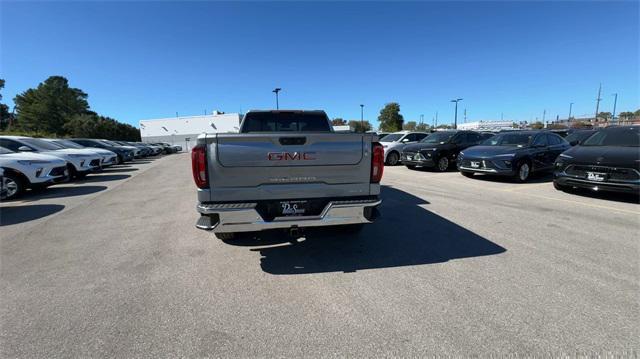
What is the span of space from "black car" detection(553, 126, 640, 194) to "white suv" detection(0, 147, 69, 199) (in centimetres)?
1347

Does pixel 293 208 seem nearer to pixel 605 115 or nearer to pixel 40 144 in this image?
pixel 40 144

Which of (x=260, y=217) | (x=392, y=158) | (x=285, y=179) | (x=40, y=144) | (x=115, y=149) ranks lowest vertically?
(x=392, y=158)

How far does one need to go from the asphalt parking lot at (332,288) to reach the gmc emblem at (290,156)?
4.24 ft

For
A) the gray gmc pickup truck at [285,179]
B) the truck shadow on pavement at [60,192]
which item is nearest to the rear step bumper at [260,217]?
the gray gmc pickup truck at [285,179]

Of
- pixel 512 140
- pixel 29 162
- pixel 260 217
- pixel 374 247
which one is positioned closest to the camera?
pixel 260 217

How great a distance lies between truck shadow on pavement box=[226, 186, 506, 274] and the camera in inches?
137

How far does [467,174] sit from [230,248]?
9331 mm

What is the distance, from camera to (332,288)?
9.73 ft

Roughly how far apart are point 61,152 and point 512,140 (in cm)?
1554

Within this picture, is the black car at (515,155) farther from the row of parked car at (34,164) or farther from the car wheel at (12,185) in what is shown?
the car wheel at (12,185)

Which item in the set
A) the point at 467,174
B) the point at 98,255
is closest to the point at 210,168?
the point at 98,255

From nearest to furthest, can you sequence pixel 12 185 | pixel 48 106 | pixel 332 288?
pixel 332 288 < pixel 12 185 < pixel 48 106

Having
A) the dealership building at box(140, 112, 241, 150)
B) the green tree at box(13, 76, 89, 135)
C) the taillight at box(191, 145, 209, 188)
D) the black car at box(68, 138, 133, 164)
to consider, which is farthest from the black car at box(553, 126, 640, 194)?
the green tree at box(13, 76, 89, 135)

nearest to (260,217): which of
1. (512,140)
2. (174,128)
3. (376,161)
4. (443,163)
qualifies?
(376,161)
